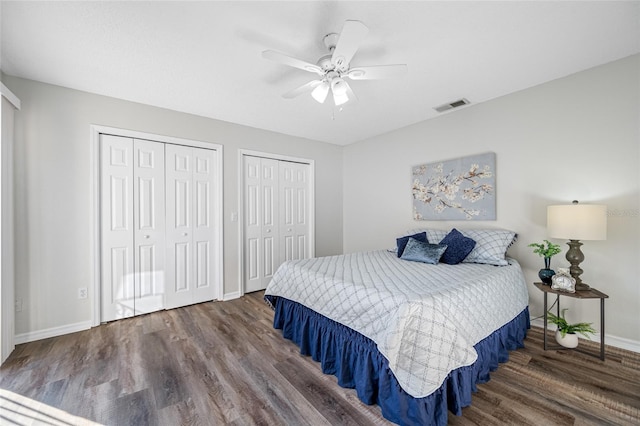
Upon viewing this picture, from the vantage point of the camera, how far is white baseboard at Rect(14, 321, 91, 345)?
231 cm

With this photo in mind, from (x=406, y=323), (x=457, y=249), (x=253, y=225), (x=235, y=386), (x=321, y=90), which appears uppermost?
(x=321, y=90)

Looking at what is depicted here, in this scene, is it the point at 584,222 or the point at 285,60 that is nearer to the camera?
the point at 285,60

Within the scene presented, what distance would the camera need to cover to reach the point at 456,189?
3150 mm

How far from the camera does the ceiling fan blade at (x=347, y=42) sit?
1420mm

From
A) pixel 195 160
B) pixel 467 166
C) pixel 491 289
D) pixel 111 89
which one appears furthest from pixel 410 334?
pixel 111 89

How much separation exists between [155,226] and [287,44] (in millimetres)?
2489

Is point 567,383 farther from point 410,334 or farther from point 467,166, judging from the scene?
point 467,166

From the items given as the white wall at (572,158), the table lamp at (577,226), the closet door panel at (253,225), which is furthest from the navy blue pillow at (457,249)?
the closet door panel at (253,225)

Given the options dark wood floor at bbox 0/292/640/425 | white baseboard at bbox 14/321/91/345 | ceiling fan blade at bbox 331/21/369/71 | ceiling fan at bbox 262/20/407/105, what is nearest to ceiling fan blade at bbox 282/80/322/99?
ceiling fan at bbox 262/20/407/105

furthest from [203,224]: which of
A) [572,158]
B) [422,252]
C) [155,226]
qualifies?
[572,158]

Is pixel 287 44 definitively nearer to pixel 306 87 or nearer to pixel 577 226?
pixel 306 87

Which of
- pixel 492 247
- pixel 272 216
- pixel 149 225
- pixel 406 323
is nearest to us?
pixel 406 323

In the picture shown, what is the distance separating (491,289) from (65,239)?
3914mm

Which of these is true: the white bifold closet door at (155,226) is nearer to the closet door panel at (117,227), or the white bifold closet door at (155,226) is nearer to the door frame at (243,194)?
the closet door panel at (117,227)
